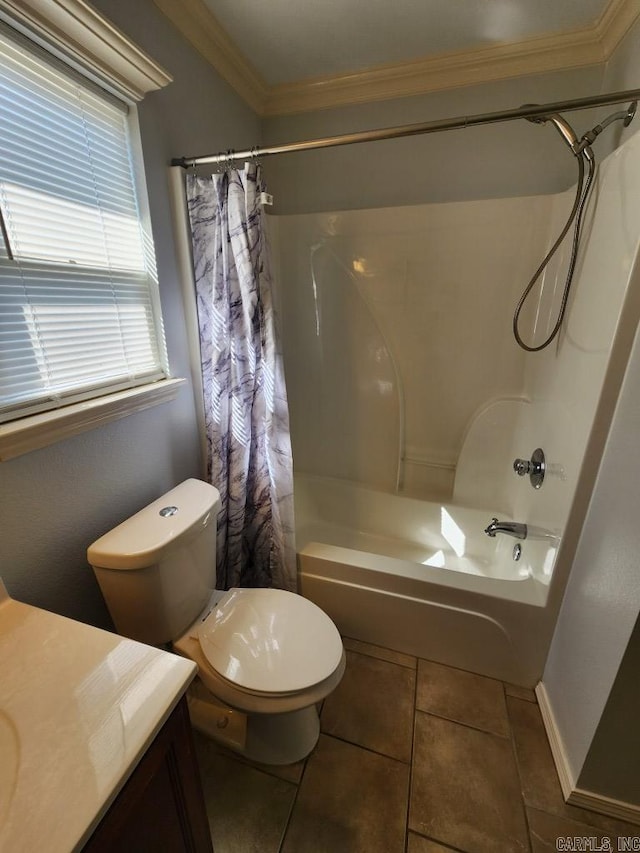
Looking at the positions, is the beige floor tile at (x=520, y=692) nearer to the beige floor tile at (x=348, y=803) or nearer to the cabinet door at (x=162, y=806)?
the beige floor tile at (x=348, y=803)

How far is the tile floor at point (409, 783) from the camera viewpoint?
3.35 feet

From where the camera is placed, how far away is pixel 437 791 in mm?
1119

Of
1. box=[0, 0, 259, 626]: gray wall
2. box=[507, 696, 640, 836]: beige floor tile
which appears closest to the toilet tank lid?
box=[0, 0, 259, 626]: gray wall

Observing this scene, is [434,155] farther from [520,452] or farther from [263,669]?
[263,669]

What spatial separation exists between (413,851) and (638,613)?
2.88ft

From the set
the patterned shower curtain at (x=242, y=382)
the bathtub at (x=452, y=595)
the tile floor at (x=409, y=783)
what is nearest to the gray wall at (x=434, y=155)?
the patterned shower curtain at (x=242, y=382)

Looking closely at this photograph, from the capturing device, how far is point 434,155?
1.71m

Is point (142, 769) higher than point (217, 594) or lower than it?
higher

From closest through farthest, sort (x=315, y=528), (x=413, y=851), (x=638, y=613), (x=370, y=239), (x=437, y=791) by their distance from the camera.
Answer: (x=638, y=613) < (x=413, y=851) < (x=437, y=791) < (x=370, y=239) < (x=315, y=528)

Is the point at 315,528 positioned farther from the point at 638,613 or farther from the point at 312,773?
the point at 638,613

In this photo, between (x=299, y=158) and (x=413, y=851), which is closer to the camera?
(x=413, y=851)

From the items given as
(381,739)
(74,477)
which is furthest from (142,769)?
(381,739)

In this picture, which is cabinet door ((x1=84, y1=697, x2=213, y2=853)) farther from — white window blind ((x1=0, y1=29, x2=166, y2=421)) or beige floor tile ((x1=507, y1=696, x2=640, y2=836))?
beige floor tile ((x1=507, y1=696, x2=640, y2=836))

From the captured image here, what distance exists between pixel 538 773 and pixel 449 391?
1.50m
